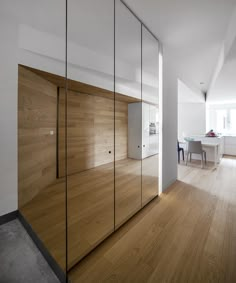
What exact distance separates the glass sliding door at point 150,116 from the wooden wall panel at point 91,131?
520mm

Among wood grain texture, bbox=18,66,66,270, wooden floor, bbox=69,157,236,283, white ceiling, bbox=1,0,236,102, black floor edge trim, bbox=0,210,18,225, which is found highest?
white ceiling, bbox=1,0,236,102

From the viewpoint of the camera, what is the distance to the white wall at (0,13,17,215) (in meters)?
1.81

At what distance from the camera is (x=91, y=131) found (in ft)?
6.17

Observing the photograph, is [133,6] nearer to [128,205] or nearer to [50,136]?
[50,136]

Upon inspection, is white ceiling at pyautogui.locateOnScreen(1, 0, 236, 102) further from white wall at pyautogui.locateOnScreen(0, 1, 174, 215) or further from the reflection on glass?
white wall at pyautogui.locateOnScreen(0, 1, 174, 215)

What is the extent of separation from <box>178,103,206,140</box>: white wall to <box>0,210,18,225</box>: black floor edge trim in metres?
7.04

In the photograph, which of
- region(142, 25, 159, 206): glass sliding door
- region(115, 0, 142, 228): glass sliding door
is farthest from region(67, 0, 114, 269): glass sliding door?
region(142, 25, 159, 206): glass sliding door

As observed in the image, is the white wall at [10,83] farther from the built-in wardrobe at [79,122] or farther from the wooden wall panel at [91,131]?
the wooden wall panel at [91,131]

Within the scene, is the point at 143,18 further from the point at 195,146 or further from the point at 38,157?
the point at 195,146

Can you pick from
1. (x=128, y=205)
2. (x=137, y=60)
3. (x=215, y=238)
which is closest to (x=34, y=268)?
(x=128, y=205)

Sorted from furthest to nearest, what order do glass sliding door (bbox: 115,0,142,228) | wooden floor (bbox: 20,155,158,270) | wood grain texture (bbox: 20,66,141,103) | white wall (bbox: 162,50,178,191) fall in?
1. white wall (bbox: 162,50,178,191)
2. glass sliding door (bbox: 115,0,142,228)
3. wood grain texture (bbox: 20,66,141,103)
4. wooden floor (bbox: 20,155,158,270)

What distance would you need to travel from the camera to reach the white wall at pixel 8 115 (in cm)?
181

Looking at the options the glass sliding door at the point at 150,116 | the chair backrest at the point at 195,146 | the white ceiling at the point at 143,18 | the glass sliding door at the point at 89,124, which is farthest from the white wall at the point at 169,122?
the chair backrest at the point at 195,146

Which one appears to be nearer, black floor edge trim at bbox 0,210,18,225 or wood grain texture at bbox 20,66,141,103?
wood grain texture at bbox 20,66,141,103
